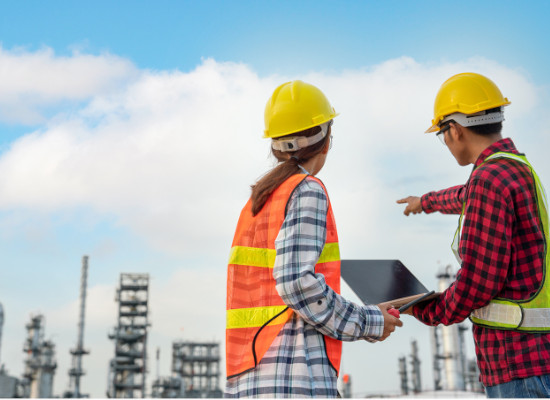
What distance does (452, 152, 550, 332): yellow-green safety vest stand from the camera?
8.11 feet

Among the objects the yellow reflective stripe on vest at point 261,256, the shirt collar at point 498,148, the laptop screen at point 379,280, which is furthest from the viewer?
the shirt collar at point 498,148

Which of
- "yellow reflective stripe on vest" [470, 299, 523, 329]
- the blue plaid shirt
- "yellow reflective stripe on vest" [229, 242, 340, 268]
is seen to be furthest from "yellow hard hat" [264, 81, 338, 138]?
"yellow reflective stripe on vest" [470, 299, 523, 329]

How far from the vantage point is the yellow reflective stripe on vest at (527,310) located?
8.11 ft

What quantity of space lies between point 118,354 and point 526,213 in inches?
1711

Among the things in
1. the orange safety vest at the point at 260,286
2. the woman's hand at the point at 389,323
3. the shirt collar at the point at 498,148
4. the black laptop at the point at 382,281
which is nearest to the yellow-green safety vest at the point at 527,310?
the shirt collar at the point at 498,148

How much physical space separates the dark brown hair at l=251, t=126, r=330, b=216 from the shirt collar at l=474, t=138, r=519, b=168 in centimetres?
79

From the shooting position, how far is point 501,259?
252 cm

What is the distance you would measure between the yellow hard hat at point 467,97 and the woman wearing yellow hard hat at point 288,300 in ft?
3.29

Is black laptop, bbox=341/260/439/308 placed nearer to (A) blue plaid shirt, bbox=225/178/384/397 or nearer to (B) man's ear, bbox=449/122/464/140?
(A) blue plaid shirt, bbox=225/178/384/397

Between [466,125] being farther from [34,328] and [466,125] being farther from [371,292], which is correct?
[34,328]

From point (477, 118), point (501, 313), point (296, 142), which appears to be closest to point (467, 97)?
point (477, 118)

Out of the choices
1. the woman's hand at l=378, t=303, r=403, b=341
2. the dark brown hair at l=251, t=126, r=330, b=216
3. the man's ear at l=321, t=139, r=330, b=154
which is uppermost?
the man's ear at l=321, t=139, r=330, b=154

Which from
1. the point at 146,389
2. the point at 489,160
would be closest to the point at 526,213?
the point at 489,160

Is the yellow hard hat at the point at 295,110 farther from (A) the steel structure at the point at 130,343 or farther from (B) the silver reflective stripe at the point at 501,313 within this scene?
(A) the steel structure at the point at 130,343
